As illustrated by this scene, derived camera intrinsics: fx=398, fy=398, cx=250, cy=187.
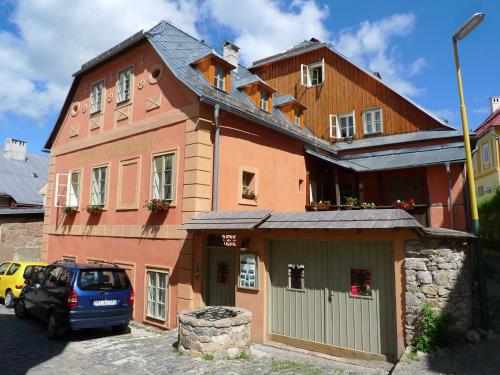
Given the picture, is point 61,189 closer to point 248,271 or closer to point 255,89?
point 255,89

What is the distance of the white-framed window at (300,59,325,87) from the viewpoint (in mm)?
19938

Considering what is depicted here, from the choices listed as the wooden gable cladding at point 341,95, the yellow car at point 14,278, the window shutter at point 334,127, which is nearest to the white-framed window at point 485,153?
the wooden gable cladding at point 341,95

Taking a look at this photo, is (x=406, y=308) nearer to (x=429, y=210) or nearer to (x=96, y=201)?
(x=429, y=210)

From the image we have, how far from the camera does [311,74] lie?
66.6 feet

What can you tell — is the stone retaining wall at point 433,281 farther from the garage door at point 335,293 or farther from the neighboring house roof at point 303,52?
the neighboring house roof at point 303,52

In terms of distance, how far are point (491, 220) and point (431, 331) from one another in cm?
1504

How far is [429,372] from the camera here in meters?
6.26

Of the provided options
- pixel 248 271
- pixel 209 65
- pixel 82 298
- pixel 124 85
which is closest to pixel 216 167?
pixel 248 271

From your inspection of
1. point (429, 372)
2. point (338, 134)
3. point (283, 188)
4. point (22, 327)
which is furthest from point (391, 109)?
point (22, 327)

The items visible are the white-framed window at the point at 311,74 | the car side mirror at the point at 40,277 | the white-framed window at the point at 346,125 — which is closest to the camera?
the car side mirror at the point at 40,277

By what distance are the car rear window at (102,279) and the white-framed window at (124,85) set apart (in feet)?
21.2

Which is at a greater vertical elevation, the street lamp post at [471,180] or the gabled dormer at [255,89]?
the gabled dormer at [255,89]

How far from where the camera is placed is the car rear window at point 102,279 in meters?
9.55

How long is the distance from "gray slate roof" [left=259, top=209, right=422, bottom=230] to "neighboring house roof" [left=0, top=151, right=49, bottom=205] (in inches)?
1075
